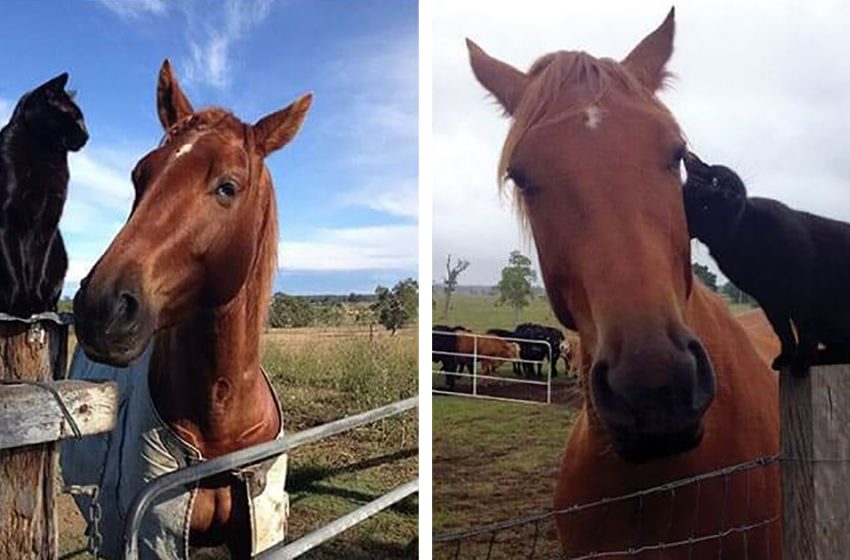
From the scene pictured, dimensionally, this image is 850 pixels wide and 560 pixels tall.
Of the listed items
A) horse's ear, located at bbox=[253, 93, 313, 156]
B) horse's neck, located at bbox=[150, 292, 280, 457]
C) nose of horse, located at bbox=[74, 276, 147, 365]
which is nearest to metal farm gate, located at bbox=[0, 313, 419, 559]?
nose of horse, located at bbox=[74, 276, 147, 365]

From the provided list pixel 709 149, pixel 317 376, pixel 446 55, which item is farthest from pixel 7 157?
pixel 709 149

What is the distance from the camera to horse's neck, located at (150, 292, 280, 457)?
320 cm

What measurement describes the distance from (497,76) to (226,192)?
0.91m

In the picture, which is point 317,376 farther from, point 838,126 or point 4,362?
point 838,126

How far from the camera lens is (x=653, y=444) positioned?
2902mm

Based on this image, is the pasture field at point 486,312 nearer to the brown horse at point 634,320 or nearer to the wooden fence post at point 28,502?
the brown horse at point 634,320

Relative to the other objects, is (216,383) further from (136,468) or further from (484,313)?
(484,313)

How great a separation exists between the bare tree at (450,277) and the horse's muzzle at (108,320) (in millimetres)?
894

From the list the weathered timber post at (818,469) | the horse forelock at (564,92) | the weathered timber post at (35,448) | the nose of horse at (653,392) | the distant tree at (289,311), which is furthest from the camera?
the distant tree at (289,311)

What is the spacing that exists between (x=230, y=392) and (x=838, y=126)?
2041mm

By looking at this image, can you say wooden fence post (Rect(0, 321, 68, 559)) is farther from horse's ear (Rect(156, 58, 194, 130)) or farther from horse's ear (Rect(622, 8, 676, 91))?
horse's ear (Rect(622, 8, 676, 91))

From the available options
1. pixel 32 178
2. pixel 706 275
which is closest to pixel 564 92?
pixel 706 275

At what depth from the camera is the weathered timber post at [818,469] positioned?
6.97ft

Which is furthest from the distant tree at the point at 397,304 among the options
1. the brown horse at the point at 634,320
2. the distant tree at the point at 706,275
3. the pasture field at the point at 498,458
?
the distant tree at the point at 706,275
